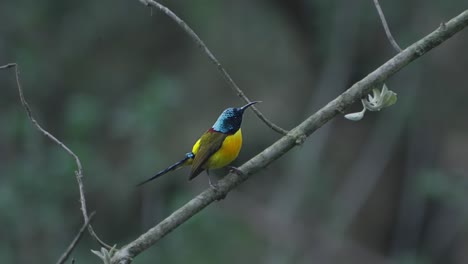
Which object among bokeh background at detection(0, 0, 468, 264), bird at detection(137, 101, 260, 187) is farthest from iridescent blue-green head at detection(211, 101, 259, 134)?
bokeh background at detection(0, 0, 468, 264)

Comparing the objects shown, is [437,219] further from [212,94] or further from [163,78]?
[163,78]

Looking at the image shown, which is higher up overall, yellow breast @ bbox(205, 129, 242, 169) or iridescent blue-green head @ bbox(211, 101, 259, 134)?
iridescent blue-green head @ bbox(211, 101, 259, 134)

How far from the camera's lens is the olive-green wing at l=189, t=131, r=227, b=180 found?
5.30 meters

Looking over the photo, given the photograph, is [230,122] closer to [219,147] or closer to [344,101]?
[219,147]

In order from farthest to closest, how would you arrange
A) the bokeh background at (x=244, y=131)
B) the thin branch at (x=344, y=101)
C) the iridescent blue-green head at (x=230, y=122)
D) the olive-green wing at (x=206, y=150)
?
1. the bokeh background at (x=244, y=131)
2. the iridescent blue-green head at (x=230, y=122)
3. the olive-green wing at (x=206, y=150)
4. the thin branch at (x=344, y=101)

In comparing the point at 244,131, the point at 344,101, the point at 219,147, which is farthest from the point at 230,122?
the point at 244,131

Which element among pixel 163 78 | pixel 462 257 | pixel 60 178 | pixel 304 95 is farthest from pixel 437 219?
pixel 60 178

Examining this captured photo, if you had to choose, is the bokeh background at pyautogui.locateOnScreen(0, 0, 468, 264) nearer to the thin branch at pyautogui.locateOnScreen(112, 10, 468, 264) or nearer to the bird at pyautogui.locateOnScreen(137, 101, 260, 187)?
the bird at pyautogui.locateOnScreen(137, 101, 260, 187)

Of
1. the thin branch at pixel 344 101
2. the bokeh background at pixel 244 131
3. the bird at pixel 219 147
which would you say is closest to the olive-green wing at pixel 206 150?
the bird at pixel 219 147

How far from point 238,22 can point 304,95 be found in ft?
5.24

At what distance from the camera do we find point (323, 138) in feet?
39.9

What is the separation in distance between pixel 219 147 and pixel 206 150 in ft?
0.32

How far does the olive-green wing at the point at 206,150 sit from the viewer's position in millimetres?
5305

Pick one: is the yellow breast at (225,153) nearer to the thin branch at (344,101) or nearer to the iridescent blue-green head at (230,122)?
the iridescent blue-green head at (230,122)
